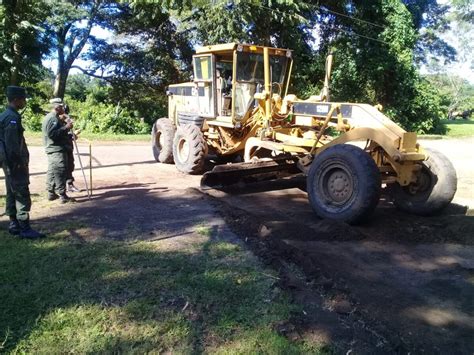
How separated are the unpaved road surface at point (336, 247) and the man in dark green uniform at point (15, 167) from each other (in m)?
0.60

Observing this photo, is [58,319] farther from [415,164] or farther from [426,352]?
[415,164]

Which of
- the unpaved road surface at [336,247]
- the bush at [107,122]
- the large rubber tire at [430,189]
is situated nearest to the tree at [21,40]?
the bush at [107,122]

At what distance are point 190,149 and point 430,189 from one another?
16.0ft

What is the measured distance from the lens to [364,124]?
7.25 metres

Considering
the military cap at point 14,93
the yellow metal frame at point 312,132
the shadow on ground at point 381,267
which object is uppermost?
the military cap at point 14,93

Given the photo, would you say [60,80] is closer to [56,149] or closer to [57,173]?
[56,149]

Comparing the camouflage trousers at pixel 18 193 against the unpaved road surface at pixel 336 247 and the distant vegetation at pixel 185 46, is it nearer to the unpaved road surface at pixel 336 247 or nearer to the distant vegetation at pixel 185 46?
the unpaved road surface at pixel 336 247

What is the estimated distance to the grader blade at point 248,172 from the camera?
27.7 feet

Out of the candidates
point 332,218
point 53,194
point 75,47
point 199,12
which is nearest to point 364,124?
point 332,218

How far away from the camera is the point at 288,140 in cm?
851

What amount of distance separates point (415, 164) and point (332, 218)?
1.45 meters

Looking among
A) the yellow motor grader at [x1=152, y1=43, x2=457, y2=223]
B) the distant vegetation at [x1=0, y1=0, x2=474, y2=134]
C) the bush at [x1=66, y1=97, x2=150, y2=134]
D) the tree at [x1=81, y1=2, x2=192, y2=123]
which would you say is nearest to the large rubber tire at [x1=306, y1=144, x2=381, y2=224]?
the yellow motor grader at [x1=152, y1=43, x2=457, y2=223]

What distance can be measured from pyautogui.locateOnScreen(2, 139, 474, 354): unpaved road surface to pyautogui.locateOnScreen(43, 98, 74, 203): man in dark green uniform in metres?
0.29

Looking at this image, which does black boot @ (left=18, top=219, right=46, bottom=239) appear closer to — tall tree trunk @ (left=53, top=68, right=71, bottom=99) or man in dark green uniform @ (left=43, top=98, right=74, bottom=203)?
man in dark green uniform @ (left=43, top=98, right=74, bottom=203)
